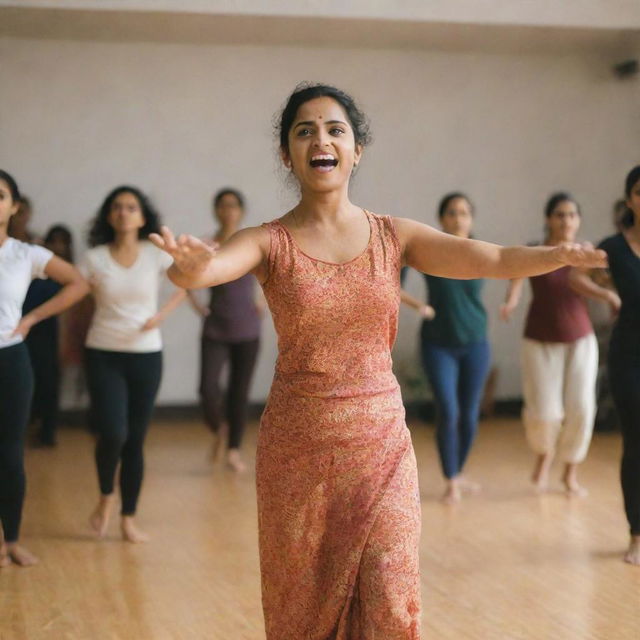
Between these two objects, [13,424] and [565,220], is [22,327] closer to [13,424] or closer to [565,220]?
[13,424]

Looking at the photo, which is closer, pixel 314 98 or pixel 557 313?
pixel 314 98

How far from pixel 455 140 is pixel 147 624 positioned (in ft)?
18.1

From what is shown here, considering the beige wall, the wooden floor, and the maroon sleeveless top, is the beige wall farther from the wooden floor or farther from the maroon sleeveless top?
the wooden floor

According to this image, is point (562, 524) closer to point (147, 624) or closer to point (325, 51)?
point (147, 624)

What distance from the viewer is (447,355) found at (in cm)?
545

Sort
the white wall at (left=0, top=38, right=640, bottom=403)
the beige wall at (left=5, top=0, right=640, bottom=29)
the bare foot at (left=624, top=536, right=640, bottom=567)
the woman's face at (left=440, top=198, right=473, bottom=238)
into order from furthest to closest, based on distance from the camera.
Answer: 1. the white wall at (left=0, top=38, right=640, bottom=403)
2. the beige wall at (left=5, top=0, right=640, bottom=29)
3. the woman's face at (left=440, top=198, right=473, bottom=238)
4. the bare foot at (left=624, top=536, right=640, bottom=567)

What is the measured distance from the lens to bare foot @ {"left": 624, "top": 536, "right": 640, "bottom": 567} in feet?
14.0

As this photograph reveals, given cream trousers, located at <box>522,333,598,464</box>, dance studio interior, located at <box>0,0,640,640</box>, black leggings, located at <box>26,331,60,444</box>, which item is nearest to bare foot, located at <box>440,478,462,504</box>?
dance studio interior, located at <box>0,0,640,640</box>

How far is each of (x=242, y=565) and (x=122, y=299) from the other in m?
Answer: 1.34

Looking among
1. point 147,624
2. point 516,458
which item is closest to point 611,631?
point 147,624

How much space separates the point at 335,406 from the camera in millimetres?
2369

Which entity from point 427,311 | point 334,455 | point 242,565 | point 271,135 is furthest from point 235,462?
point 334,455

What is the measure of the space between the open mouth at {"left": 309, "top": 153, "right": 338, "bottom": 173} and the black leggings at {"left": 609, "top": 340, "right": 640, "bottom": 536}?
7.27ft

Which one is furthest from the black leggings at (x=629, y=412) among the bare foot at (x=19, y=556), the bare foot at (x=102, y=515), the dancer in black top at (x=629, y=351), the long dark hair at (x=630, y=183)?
the bare foot at (x=19, y=556)
